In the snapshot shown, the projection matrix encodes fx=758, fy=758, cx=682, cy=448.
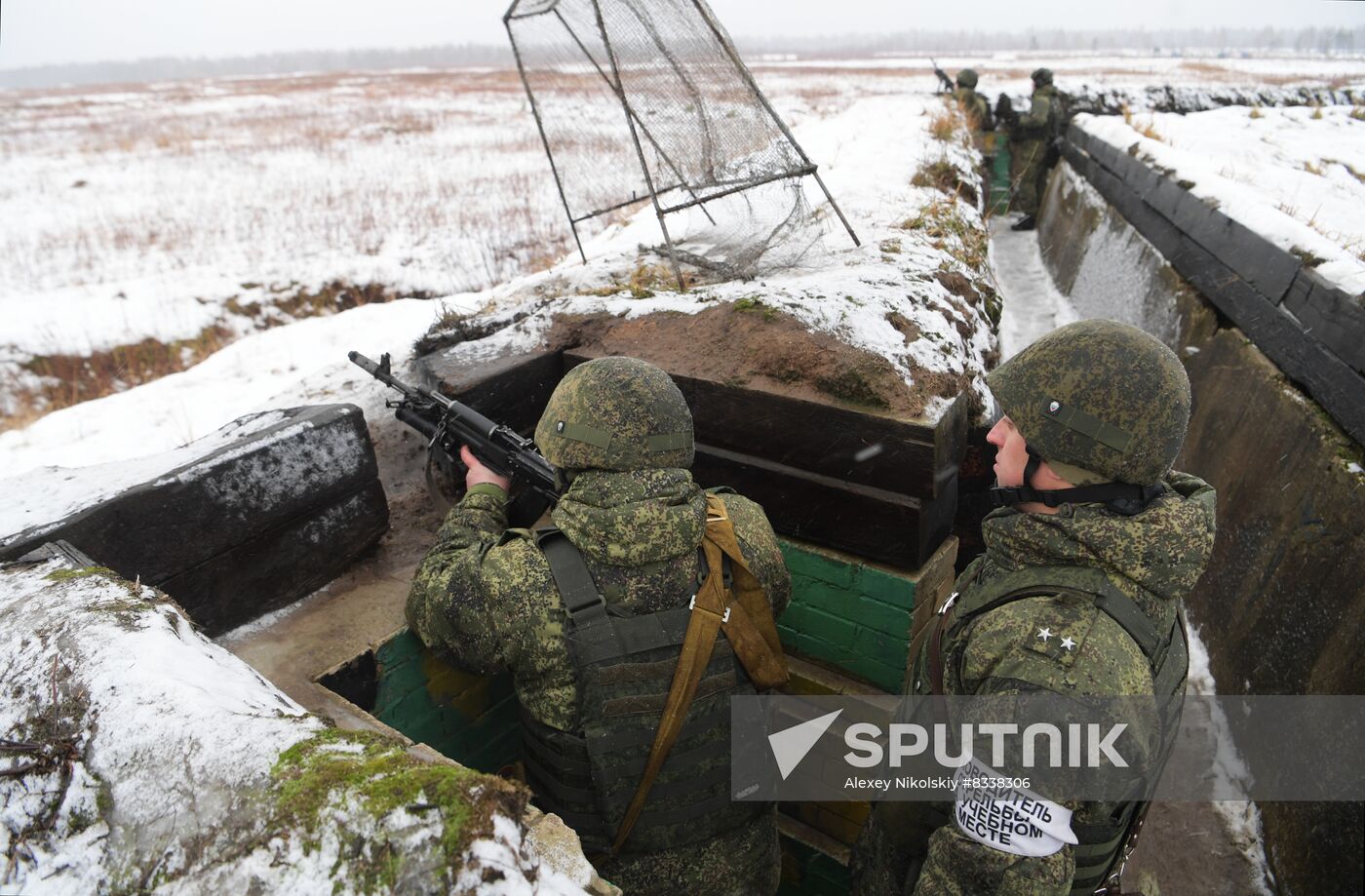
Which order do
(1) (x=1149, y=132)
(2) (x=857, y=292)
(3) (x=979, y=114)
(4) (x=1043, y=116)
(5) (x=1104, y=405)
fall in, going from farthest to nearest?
(3) (x=979, y=114)
(4) (x=1043, y=116)
(1) (x=1149, y=132)
(2) (x=857, y=292)
(5) (x=1104, y=405)

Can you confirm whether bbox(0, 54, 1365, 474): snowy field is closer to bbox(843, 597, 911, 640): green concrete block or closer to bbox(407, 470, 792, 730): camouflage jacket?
bbox(407, 470, 792, 730): camouflage jacket

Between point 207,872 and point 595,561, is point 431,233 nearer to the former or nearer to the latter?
point 595,561

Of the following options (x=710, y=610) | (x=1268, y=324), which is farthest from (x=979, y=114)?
(x=710, y=610)

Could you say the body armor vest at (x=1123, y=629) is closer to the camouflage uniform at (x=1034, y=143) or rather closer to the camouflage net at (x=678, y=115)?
the camouflage net at (x=678, y=115)

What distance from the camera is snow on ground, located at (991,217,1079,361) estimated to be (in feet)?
23.0

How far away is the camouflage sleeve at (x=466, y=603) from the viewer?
6.80 feet

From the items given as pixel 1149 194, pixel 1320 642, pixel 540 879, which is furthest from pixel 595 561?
pixel 1149 194

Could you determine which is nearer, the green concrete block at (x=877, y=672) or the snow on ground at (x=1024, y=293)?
the green concrete block at (x=877, y=672)

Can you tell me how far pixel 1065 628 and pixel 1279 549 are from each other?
8.66ft

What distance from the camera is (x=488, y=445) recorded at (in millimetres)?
2676

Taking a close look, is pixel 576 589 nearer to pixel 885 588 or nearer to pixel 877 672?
pixel 885 588

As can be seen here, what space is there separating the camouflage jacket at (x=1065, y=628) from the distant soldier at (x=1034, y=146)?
433 inches

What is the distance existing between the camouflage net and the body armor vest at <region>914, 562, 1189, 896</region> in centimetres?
257
